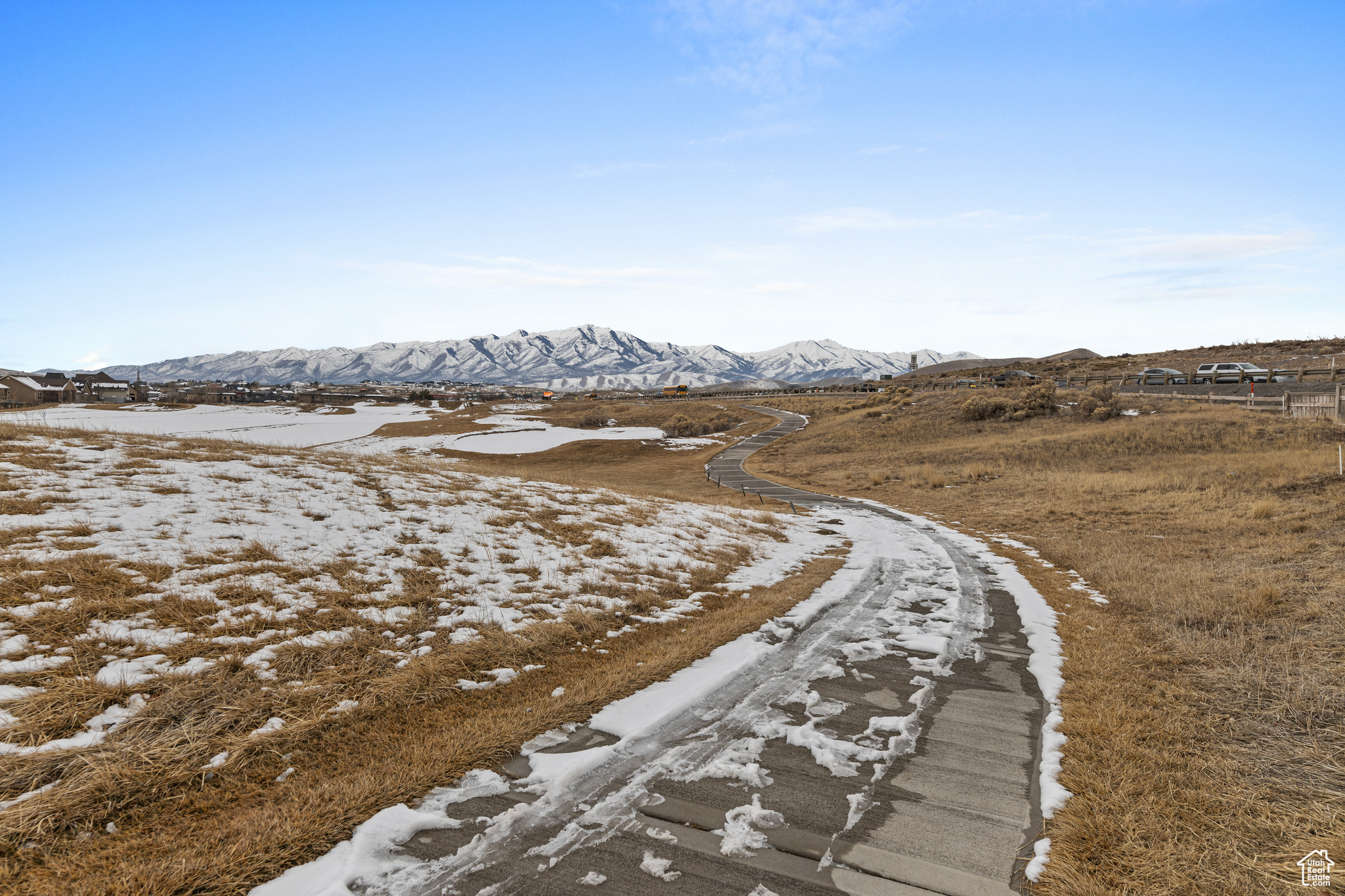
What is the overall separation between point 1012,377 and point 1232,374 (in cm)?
2122

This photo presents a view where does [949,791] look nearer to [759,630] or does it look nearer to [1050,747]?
[1050,747]

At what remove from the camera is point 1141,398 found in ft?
130

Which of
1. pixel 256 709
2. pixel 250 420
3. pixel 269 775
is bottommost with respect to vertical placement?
pixel 269 775

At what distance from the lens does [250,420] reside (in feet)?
246

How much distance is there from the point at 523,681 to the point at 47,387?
131m

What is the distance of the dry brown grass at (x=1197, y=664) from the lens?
4004 millimetres

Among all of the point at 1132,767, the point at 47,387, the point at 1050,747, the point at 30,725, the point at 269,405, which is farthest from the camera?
the point at 269,405

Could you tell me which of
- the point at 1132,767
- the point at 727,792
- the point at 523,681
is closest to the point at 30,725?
the point at 523,681

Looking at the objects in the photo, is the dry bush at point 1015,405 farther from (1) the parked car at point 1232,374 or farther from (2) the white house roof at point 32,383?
(2) the white house roof at point 32,383

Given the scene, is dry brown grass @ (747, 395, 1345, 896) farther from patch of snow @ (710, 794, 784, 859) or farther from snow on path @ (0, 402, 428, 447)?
snow on path @ (0, 402, 428, 447)

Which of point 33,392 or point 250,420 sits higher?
point 33,392

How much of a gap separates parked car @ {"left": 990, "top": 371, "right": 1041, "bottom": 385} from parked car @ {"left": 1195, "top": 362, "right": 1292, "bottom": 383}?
544 inches

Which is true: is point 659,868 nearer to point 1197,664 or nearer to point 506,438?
point 1197,664

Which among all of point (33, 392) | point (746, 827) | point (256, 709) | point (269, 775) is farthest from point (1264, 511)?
point (33, 392)
